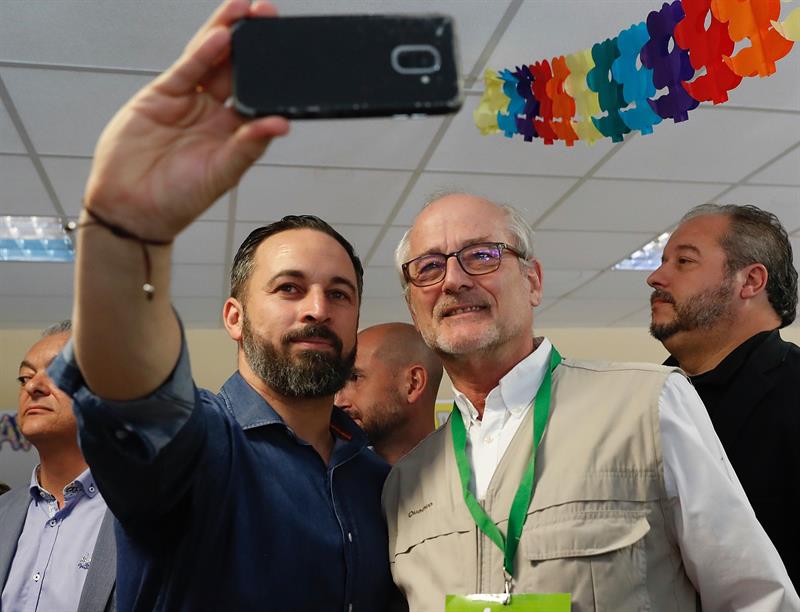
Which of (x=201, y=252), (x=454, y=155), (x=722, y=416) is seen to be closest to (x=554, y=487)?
(x=722, y=416)

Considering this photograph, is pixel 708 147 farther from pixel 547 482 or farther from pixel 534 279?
pixel 547 482

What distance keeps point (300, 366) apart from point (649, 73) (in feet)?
3.60

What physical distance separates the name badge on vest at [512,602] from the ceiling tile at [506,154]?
7.52ft

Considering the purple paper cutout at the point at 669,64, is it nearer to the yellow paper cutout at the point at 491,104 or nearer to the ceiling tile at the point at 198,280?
the yellow paper cutout at the point at 491,104

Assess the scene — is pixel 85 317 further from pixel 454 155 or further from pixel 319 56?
pixel 454 155

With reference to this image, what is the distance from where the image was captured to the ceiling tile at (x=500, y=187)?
141 inches

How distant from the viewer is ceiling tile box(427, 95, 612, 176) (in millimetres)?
3201

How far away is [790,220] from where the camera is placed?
435 centimetres

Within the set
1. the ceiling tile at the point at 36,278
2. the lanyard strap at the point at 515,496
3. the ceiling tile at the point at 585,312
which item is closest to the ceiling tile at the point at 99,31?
the lanyard strap at the point at 515,496

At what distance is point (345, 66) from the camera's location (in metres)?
0.60

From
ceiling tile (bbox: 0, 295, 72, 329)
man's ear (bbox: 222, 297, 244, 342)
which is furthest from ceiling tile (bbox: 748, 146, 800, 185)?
ceiling tile (bbox: 0, 295, 72, 329)

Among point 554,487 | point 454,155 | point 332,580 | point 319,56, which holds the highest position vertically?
point 454,155

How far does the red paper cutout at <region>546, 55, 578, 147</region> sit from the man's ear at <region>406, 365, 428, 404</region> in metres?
0.81

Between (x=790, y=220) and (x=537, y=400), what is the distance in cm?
378
